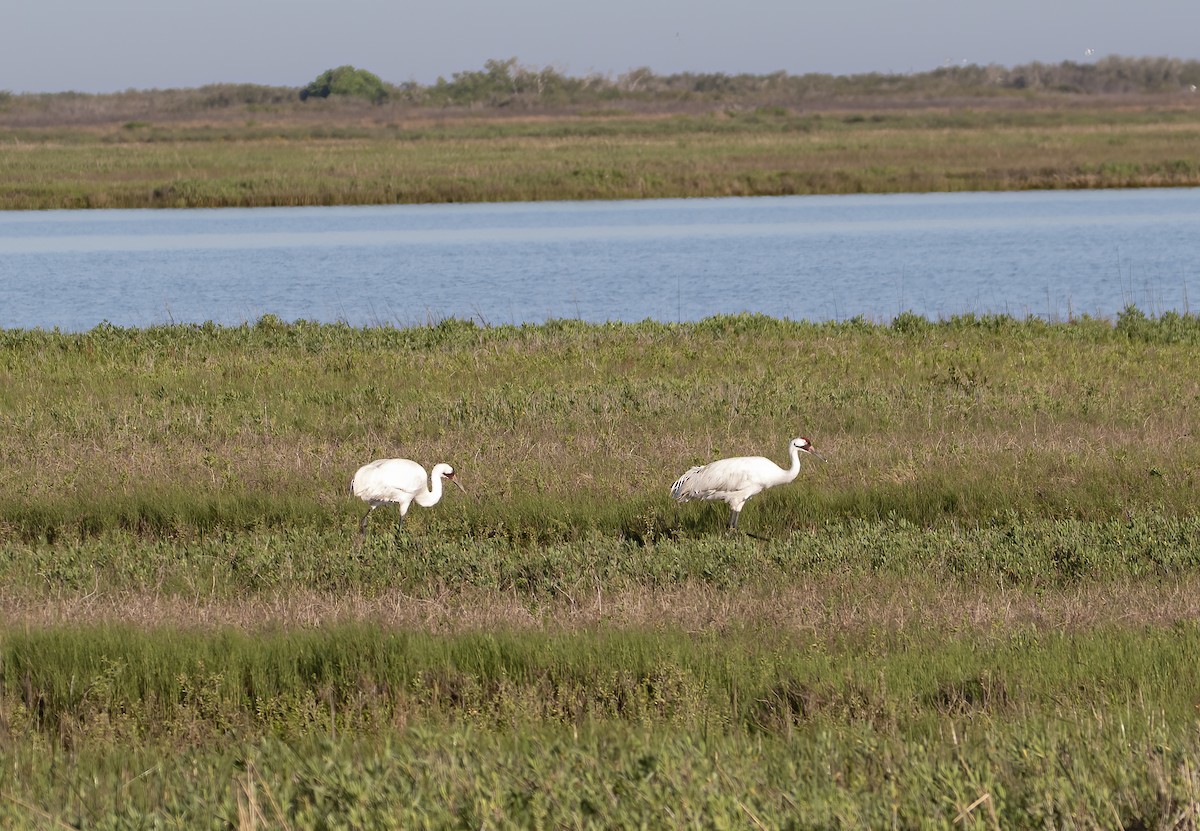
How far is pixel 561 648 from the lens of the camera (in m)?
7.98

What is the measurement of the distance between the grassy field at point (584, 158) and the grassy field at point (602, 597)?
1514 inches

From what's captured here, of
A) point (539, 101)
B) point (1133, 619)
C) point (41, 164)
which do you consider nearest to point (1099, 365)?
point (1133, 619)

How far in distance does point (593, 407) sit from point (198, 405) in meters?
4.71

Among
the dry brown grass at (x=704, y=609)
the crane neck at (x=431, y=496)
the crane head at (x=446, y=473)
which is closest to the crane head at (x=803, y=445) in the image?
the dry brown grass at (x=704, y=609)

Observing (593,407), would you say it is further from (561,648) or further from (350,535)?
(561,648)

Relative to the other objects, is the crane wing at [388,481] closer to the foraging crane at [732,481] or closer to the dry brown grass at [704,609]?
the dry brown grass at [704,609]

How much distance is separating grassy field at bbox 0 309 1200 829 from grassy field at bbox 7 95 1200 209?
38.5m

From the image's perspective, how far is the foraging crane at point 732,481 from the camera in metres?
11.8

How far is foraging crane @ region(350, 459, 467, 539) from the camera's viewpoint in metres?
11.8

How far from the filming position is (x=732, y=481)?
38.8ft

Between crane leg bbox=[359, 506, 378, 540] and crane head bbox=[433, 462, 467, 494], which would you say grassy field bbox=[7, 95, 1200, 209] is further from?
crane leg bbox=[359, 506, 378, 540]

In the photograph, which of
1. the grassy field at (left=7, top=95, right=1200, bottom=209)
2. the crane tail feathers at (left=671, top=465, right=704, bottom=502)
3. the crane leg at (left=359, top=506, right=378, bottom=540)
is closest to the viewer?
the crane leg at (left=359, top=506, right=378, bottom=540)

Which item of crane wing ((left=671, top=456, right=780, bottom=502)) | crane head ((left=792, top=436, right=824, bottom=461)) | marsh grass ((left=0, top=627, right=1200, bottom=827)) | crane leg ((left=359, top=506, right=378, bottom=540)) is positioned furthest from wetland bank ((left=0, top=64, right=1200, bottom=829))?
crane wing ((left=671, top=456, right=780, bottom=502))

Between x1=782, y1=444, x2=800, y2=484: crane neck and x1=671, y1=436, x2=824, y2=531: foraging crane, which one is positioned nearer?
x1=671, y1=436, x2=824, y2=531: foraging crane
